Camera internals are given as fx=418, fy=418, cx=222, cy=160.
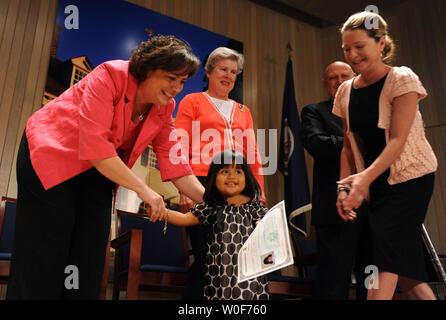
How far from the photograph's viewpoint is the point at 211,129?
2.34m

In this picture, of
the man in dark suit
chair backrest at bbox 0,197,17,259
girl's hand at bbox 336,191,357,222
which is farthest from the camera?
chair backrest at bbox 0,197,17,259

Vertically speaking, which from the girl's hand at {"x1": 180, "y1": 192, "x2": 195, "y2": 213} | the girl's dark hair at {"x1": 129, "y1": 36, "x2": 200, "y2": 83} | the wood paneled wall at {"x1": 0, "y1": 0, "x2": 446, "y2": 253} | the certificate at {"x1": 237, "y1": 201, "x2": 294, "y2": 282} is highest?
the wood paneled wall at {"x1": 0, "y1": 0, "x2": 446, "y2": 253}

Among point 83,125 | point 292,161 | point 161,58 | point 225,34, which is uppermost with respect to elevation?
point 225,34

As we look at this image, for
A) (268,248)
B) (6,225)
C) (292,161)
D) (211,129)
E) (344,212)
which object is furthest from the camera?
(292,161)

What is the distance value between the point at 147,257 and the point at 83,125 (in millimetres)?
1421

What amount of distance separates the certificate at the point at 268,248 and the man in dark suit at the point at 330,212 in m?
0.54

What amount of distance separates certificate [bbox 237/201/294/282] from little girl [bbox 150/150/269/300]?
411 millimetres

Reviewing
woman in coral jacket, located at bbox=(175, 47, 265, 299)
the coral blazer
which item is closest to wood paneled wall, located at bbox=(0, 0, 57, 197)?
woman in coral jacket, located at bbox=(175, 47, 265, 299)

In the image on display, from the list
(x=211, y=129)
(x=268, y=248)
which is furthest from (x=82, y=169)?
(x=211, y=129)

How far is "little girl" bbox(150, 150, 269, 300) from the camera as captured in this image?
1867mm

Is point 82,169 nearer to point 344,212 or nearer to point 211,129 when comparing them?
point 344,212

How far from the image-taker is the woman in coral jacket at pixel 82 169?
128cm

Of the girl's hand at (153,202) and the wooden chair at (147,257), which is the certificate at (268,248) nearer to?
the girl's hand at (153,202)

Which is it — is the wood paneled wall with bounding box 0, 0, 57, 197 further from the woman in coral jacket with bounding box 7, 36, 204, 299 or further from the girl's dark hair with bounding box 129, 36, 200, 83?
the girl's dark hair with bounding box 129, 36, 200, 83
